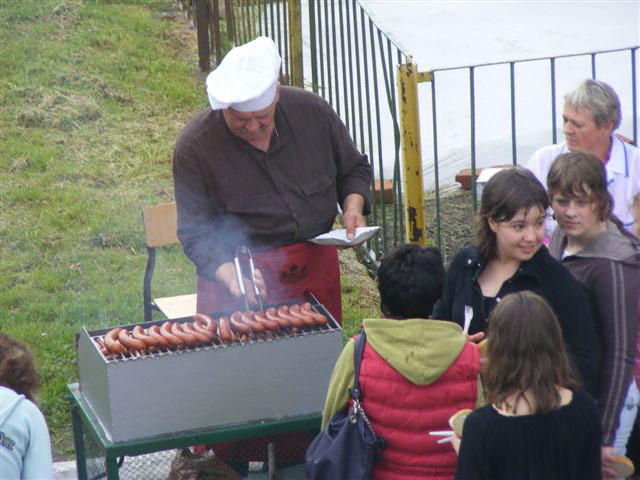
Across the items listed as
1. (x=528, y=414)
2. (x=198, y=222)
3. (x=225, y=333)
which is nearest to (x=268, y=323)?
(x=225, y=333)

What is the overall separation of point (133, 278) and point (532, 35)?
4.25 m

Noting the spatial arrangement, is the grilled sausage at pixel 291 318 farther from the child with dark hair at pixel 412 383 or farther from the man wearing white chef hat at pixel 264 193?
the child with dark hair at pixel 412 383

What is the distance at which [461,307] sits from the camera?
3.02 m

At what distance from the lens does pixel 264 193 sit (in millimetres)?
3723

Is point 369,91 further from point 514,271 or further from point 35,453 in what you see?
point 35,453

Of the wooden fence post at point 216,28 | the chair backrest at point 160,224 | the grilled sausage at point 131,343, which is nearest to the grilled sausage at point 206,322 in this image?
the grilled sausage at point 131,343

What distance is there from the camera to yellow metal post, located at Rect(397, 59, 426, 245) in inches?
192

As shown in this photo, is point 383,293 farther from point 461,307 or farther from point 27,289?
point 27,289

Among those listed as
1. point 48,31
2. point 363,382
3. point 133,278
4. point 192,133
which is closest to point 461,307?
point 363,382

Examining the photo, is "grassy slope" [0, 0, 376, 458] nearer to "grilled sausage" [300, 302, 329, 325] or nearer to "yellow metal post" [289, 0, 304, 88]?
"yellow metal post" [289, 0, 304, 88]

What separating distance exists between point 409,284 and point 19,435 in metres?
1.19

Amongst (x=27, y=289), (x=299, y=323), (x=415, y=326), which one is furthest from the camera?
(x=27, y=289)

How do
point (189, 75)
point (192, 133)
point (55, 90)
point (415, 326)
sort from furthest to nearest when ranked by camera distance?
point (189, 75)
point (55, 90)
point (192, 133)
point (415, 326)

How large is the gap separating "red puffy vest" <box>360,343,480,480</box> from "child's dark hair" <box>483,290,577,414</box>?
0.23 meters
